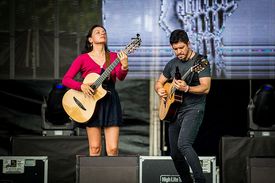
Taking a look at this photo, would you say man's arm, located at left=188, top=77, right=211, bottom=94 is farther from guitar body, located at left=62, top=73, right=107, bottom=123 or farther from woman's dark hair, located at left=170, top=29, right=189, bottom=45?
guitar body, located at left=62, top=73, right=107, bottom=123

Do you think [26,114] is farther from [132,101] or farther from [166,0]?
[166,0]

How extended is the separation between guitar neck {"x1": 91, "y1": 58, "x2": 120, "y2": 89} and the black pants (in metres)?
0.93

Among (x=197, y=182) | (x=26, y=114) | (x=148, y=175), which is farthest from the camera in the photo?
(x=26, y=114)

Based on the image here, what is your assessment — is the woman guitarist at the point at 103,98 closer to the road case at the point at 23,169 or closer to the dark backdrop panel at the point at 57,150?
the road case at the point at 23,169

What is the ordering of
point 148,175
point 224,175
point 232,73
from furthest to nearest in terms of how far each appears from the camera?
1. point 232,73
2. point 224,175
3. point 148,175

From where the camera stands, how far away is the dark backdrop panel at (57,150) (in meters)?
8.02

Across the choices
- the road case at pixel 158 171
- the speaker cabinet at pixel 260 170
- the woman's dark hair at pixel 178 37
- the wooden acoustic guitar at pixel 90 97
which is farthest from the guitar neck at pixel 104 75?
the speaker cabinet at pixel 260 170

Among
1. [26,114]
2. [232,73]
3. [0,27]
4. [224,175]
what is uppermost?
[0,27]

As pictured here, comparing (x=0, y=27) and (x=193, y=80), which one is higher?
(x=0, y=27)

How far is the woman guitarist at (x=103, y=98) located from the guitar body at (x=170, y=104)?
59 cm

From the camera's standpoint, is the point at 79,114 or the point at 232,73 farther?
the point at 232,73

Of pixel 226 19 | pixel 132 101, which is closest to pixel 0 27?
pixel 132 101

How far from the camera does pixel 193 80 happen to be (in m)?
6.62

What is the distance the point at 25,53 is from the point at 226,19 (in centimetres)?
265
